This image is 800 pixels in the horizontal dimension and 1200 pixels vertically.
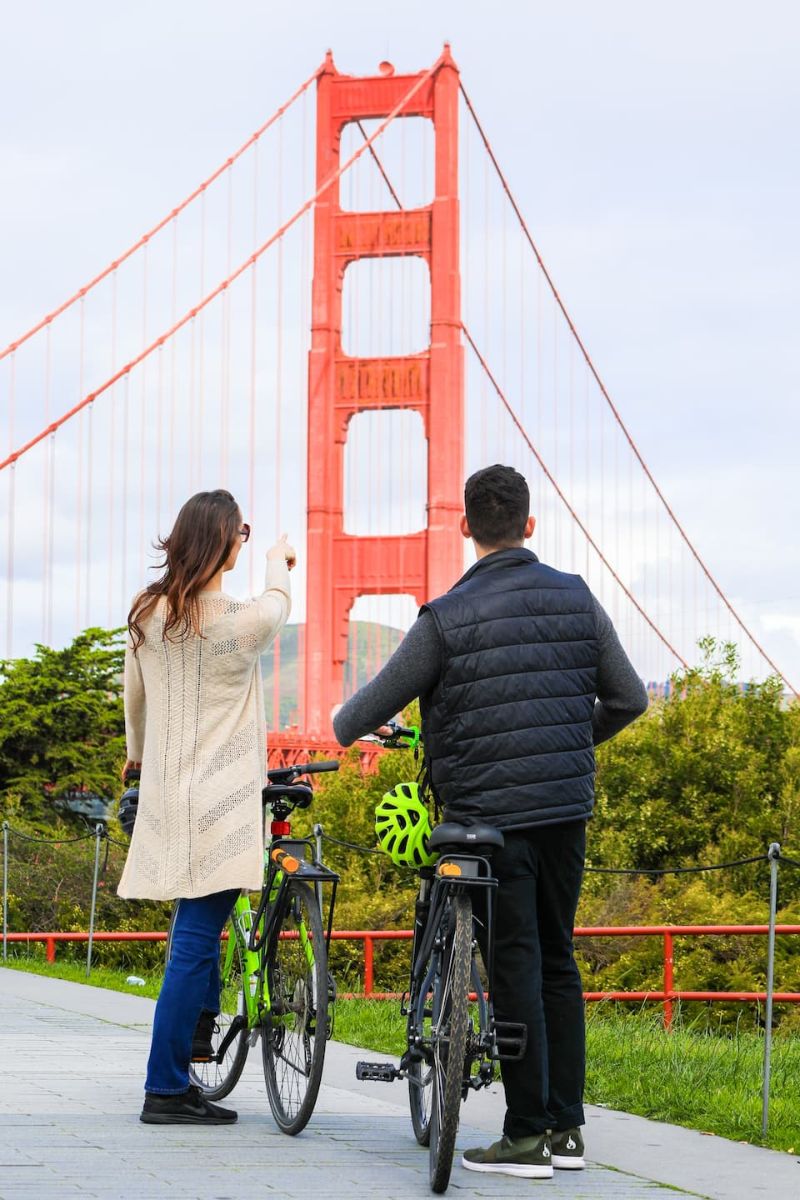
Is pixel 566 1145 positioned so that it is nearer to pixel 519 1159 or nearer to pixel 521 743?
pixel 519 1159

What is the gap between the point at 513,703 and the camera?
13.6 feet

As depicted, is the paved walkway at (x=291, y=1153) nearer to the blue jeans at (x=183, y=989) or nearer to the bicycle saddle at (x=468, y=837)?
the blue jeans at (x=183, y=989)

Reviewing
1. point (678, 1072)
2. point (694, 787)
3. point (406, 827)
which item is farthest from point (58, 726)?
point (406, 827)

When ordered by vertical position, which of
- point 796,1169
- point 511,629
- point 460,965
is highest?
point 511,629

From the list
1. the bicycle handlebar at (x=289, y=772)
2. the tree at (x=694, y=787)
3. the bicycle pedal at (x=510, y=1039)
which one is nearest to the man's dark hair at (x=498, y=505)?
the bicycle handlebar at (x=289, y=772)

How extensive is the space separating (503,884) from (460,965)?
252 mm

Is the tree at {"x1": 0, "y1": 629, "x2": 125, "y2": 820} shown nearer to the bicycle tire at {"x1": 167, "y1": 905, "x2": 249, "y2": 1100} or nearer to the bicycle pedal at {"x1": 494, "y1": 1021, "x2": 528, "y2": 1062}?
the bicycle tire at {"x1": 167, "y1": 905, "x2": 249, "y2": 1100}

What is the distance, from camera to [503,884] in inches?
162

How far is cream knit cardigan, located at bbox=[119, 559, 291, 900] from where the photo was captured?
4.53 m

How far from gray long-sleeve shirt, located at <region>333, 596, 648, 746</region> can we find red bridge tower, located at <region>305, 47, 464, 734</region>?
24284 mm

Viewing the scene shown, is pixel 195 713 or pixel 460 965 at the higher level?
pixel 195 713

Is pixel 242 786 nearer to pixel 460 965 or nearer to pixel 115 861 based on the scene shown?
pixel 460 965

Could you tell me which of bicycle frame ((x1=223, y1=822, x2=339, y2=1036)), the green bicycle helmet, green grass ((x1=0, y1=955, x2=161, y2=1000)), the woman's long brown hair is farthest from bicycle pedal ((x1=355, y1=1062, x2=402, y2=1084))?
green grass ((x1=0, y1=955, x2=161, y2=1000))

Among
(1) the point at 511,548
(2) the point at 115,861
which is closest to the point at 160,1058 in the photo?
(1) the point at 511,548
